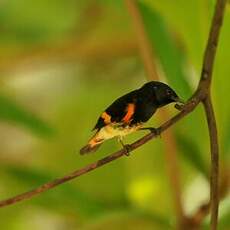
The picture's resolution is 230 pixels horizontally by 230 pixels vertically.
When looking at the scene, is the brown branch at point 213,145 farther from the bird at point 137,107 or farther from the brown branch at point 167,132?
the brown branch at point 167,132

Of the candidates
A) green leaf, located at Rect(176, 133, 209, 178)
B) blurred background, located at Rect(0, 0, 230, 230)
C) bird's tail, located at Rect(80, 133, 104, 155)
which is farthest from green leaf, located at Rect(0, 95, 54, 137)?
bird's tail, located at Rect(80, 133, 104, 155)

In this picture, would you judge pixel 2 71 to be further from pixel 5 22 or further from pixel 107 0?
pixel 107 0

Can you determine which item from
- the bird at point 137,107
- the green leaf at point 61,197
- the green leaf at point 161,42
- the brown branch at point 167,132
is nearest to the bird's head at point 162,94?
the bird at point 137,107

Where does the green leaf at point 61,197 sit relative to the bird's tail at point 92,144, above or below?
above

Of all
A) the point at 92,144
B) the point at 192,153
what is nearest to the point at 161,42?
the point at 192,153

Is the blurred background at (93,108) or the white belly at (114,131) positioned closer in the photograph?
the white belly at (114,131)

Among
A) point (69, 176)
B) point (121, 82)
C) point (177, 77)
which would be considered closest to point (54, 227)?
point (121, 82)

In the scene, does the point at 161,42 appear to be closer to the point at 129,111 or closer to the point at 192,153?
the point at 192,153

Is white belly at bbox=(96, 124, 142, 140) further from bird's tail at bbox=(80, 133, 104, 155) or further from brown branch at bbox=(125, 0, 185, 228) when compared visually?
brown branch at bbox=(125, 0, 185, 228)
